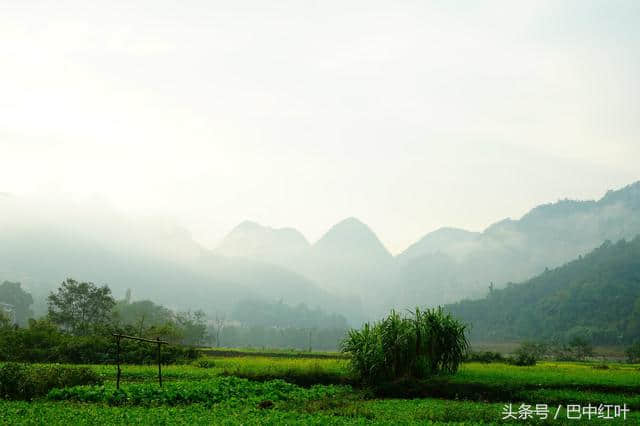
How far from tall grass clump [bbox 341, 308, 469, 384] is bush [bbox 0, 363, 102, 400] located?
12281 mm

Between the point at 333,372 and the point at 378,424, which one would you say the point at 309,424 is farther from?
the point at 333,372

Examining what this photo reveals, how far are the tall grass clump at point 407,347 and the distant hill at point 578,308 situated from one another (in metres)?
128

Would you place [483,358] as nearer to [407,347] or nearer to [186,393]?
[407,347]

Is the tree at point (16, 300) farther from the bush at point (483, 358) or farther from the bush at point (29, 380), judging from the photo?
the bush at point (29, 380)

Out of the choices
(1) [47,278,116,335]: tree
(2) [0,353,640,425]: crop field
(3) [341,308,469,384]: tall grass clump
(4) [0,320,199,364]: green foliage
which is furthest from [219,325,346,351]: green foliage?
(3) [341,308,469,384]: tall grass clump

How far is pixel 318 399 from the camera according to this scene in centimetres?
2128

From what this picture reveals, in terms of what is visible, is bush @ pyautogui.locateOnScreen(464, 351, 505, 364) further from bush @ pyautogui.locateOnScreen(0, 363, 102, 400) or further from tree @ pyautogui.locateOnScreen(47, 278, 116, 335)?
tree @ pyautogui.locateOnScreen(47, 278, 116, 335)

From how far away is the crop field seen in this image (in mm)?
16344

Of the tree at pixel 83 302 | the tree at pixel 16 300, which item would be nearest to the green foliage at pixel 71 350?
the tree at pixel 83 302

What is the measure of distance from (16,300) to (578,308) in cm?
15667

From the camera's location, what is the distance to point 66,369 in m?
22.5

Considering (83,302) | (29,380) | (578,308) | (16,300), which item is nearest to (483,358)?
(29,380)

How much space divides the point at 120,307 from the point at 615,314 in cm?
13024

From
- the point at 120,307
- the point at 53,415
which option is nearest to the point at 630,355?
Answer: the point at 53,415
